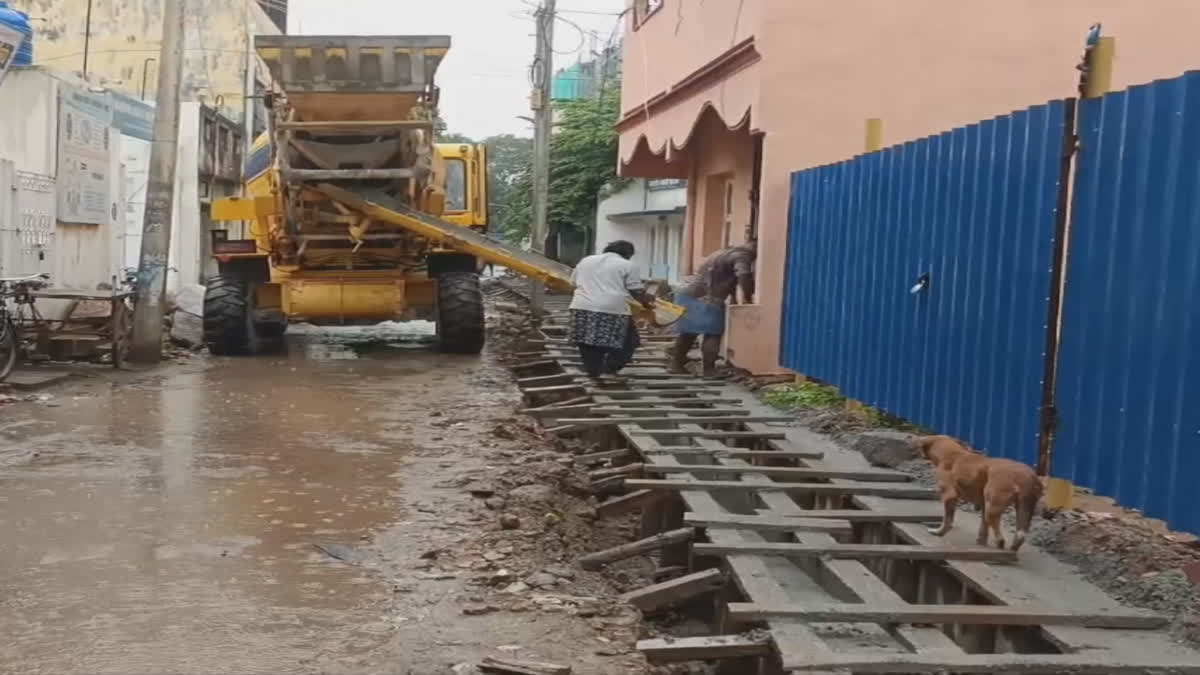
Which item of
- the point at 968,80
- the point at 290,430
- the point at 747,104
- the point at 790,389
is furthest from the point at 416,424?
the point at 968,80

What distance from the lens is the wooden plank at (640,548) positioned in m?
5.42

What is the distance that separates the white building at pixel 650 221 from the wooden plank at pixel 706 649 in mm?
24341

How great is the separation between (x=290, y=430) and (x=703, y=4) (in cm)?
678

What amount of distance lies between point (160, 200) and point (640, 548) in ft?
31.5

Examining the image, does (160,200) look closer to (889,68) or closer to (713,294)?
(713,294)

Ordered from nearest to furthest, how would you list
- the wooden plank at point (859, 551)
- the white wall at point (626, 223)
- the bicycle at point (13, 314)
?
the wooden plank at point (859, 551) → the bicycle at point (13, 314) → the white wall at point (626, 223)

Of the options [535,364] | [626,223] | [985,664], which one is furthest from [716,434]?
[626,223]

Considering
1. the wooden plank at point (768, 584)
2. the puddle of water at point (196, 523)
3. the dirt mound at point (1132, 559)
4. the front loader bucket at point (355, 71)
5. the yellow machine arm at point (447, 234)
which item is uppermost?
the front loader bucket at point (355, 71)

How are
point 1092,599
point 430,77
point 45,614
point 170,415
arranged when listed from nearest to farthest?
1. point 1092,599
2. point 45,614
3. point 170,415
4. point 430,77

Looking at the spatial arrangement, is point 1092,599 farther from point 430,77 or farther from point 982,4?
point 430,77

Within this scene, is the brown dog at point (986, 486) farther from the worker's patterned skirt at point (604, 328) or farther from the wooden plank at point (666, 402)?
the worker's patterned skirt at point (604, 328)

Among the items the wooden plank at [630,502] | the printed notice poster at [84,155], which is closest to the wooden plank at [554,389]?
the wooden plank at [630,502]

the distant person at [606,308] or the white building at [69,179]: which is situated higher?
the white building at [69,179]

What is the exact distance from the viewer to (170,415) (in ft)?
31.6
